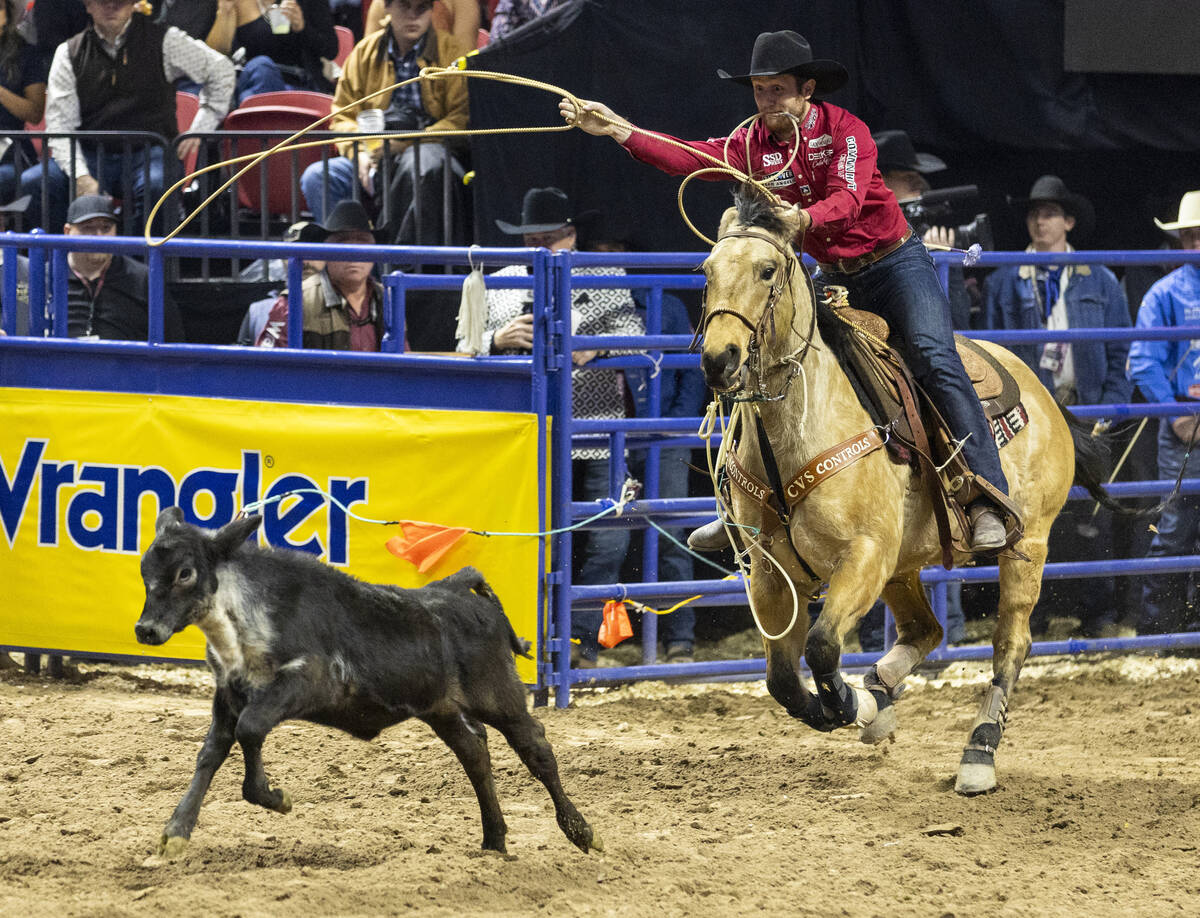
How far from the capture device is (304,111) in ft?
32.6

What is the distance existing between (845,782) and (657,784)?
75 centimetres

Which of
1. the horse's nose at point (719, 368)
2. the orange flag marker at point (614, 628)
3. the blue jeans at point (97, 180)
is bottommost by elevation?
the orange flag marker at point (614, 628)

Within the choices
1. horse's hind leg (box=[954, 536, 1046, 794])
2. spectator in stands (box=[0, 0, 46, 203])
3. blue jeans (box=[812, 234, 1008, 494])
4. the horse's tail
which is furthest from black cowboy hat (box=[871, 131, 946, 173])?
spectator in stands (box=[0, 0, 46, 203])

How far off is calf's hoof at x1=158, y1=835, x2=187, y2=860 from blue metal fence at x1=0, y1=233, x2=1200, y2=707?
2947 mm

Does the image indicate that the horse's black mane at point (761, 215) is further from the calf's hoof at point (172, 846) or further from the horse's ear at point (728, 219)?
the calf's hoof at point (172, 846)

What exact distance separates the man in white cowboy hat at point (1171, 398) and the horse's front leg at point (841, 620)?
12.3 ft

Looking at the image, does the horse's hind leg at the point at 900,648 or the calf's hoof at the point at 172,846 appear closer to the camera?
the calf's hoof at the point at 172,846

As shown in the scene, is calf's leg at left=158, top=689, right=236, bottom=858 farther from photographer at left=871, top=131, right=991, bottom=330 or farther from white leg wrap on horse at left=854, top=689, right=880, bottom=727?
photographer at left=871, top=131, right=991, bottom=330

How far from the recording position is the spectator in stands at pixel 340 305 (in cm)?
837

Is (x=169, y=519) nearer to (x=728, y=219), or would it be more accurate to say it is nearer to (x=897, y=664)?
(x=728, y=219)

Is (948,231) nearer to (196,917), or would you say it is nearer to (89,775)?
(89,775)

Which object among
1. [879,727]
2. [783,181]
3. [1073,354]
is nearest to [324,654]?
[879,727]

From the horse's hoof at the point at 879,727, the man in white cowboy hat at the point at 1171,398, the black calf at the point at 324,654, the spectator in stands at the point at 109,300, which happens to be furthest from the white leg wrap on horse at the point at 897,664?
the spectator in stands at the point at 109,300

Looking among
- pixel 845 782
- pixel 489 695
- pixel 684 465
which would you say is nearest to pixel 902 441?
pixel 845 782
